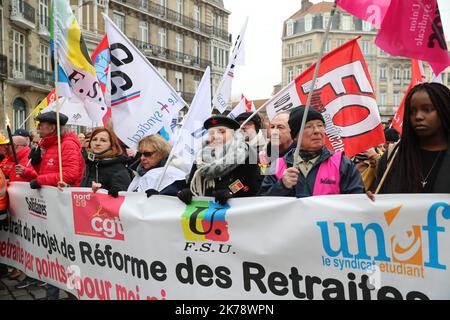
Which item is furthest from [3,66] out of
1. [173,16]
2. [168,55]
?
[173,16]

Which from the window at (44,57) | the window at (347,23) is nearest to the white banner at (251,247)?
the window at (44,57)

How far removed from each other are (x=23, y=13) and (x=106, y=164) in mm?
25504

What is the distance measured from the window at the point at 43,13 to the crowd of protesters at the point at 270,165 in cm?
2652

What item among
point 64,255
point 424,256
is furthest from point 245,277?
point 64,255

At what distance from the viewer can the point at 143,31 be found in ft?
134

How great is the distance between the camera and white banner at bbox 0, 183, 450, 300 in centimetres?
251

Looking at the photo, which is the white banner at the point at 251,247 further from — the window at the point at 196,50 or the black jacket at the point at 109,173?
the window at the point at 196,50

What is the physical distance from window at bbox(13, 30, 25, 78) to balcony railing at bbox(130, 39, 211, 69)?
Answer: 42.4 feet

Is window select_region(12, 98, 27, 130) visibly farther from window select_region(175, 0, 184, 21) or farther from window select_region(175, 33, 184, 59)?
window select_region(175, 0, 184, 21)

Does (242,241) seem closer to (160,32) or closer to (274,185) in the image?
(274,185)

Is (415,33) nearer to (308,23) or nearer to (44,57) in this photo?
(44,57)

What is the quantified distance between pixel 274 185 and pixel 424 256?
1.09 m

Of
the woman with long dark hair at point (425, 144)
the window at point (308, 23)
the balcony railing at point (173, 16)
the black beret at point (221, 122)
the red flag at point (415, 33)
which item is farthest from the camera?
the window at point (308, 23)

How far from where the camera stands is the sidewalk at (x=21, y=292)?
4.87 m
